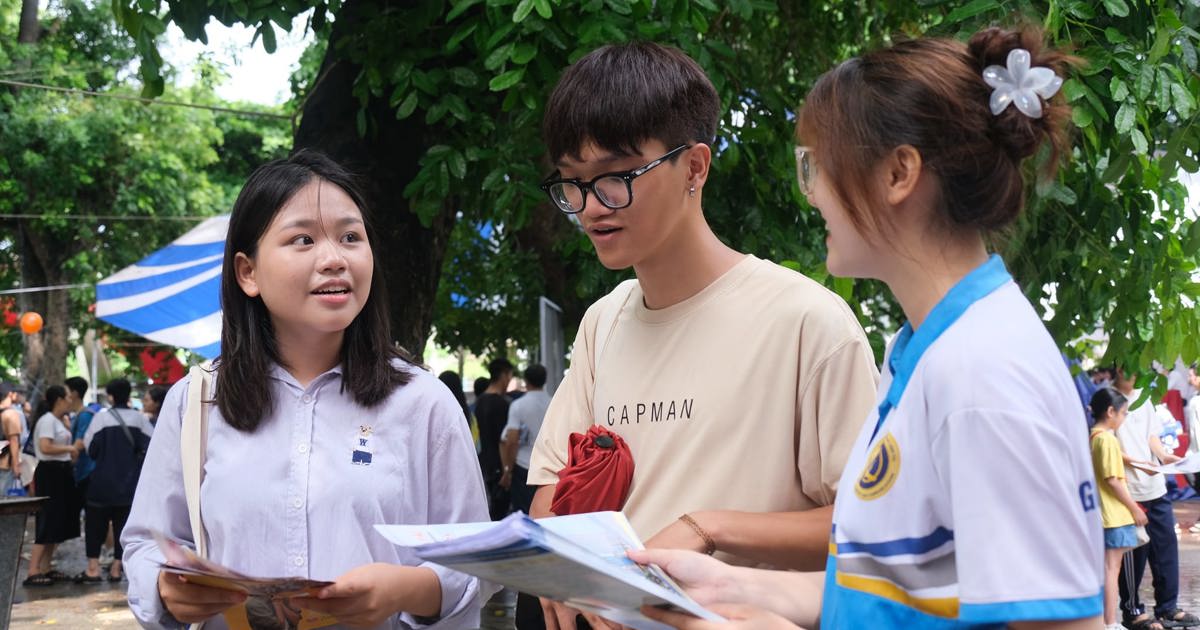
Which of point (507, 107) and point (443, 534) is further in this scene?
point (507, 107)

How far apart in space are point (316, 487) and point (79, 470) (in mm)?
11166

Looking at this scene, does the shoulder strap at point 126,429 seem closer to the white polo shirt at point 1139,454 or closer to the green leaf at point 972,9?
the white polo shirt at point 1139,454

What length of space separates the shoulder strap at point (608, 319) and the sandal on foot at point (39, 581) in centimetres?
1106

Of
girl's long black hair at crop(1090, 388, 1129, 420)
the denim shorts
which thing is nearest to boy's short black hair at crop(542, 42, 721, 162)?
the denim shorts

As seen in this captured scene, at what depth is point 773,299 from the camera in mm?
2260

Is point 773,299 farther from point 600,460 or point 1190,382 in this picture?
point 1190,382

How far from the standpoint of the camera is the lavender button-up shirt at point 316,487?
2414 mm

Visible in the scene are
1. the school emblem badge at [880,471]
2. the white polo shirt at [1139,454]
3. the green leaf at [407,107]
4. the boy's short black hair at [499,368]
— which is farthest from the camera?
the boy's short black hair at [499,368]

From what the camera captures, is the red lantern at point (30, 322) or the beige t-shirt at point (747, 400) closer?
the beige t-shirt at point (747, 400)

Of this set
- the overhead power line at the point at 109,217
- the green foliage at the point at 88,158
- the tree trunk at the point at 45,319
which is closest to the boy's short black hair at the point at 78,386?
the green foliage at the point at 88,158

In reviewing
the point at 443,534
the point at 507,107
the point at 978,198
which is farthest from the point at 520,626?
the point at 978,198

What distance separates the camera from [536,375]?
11336mm

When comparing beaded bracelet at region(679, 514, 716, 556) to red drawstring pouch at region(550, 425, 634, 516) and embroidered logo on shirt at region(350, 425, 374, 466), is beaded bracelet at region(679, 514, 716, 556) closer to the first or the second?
red drawstring pouch at region(550, 425, 634, 516)

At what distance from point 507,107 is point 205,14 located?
4.04 ft
